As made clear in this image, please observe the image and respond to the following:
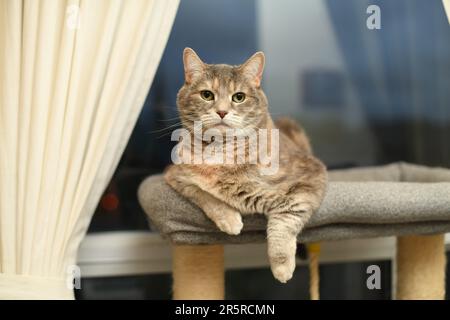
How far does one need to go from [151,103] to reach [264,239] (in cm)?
84

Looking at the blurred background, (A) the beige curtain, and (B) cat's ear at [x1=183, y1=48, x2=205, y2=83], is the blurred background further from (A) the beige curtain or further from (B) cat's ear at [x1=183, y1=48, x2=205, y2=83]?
(B) cat's ear at [x1=183, y1=48, x2=205, y2=83]

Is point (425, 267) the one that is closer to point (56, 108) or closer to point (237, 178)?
point (237, 178)

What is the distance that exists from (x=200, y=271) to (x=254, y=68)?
66 centimetres

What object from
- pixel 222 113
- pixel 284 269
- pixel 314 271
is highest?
pixel 222 113

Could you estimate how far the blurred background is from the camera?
6.25ft

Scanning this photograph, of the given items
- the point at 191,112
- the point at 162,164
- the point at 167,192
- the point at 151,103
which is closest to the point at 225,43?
the point at 151,103

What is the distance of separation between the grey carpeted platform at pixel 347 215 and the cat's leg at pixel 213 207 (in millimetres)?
23

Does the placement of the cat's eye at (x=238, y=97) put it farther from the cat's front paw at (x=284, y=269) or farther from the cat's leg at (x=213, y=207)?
the cat's front paw at (x=284, y=269)

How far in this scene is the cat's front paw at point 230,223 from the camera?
118 cm

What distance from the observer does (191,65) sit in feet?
4.07

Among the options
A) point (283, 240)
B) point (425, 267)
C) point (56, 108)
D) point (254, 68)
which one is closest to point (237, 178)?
point (283, 240)

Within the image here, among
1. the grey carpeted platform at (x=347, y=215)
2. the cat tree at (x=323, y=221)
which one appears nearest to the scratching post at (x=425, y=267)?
the cat tree at (x=323, y=221)

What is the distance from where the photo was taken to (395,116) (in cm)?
218
